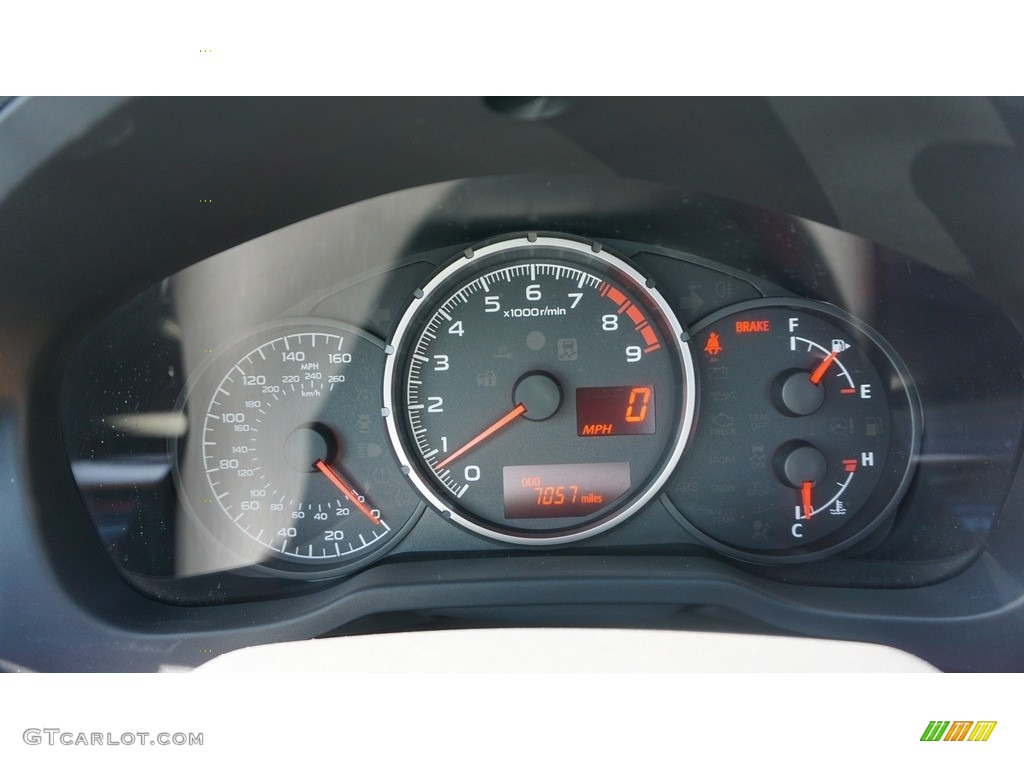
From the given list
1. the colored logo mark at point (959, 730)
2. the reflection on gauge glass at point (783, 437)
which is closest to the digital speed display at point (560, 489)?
the reflection on gauge glass at point (783, 437)

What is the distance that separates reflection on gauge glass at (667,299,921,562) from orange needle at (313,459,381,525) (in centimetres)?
73

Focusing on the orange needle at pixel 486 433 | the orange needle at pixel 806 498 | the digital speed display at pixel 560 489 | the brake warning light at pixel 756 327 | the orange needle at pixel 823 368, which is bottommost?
the orange needle at pixel 806 498

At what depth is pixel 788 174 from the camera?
64.1 inches

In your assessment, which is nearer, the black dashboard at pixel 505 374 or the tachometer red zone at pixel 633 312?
the black dashboard at pixel 505 374

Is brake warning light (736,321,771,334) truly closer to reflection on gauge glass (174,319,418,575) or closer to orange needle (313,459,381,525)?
reflection on gauge glass (174,319,418,575)

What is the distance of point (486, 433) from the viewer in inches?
86.1

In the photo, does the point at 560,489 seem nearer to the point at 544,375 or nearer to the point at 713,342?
the point at 544,375

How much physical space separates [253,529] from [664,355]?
1043mm

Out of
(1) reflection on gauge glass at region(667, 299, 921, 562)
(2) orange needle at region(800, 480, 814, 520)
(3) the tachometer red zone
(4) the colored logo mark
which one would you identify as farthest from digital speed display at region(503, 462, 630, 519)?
(4) the colored logo mark

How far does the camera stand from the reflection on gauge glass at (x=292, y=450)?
2074 mm

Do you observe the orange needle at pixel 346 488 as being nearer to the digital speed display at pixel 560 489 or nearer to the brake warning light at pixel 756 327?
the digital speed display at pixel 560 489

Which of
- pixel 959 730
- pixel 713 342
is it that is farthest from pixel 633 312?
pixel 959 730

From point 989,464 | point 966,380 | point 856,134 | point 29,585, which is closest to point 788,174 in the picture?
point 856,134

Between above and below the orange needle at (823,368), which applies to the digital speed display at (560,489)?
below
